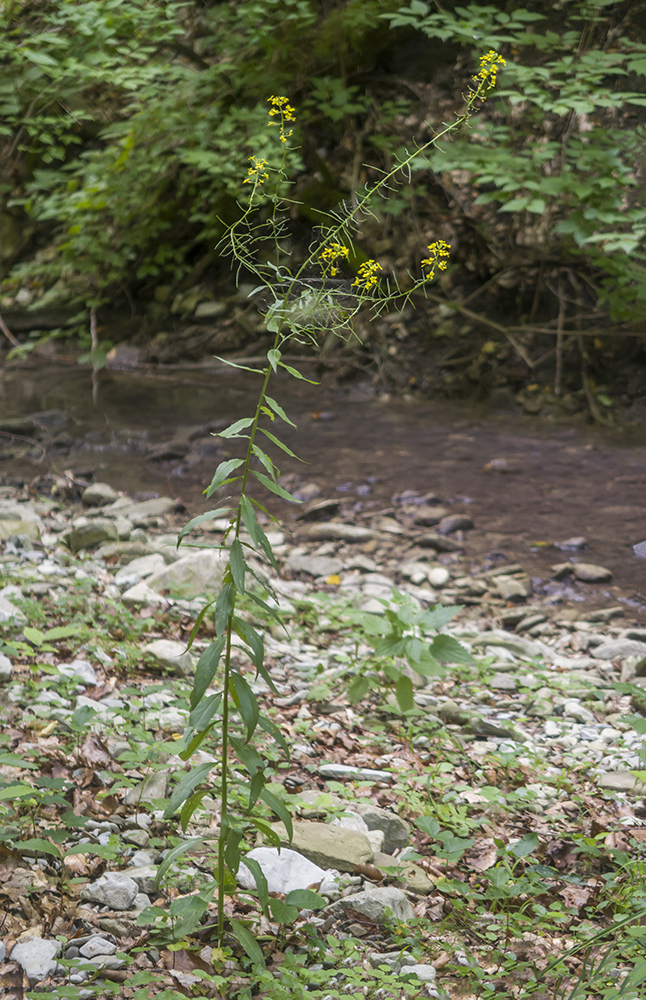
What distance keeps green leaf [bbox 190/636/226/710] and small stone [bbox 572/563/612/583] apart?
11.0ft

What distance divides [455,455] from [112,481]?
2606mm

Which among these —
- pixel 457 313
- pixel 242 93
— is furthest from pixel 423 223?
pixel 242 93

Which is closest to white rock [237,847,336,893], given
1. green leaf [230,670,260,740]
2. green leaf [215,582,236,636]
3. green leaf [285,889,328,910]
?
green leaf [285,889,328,910]

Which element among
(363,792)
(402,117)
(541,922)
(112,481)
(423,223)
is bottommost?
(112,481)

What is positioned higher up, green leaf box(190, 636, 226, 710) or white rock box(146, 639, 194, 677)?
green leaf box(190, 636, 226, 710)

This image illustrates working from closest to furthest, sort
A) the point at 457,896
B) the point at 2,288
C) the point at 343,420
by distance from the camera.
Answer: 1. the point at 457,896
2. the point at 343,420
3. the point at 2,288

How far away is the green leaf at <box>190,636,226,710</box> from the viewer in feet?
4.54

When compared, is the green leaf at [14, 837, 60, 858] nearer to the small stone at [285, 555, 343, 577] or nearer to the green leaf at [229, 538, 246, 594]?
the green leaf at [229, 538, 246, 594]

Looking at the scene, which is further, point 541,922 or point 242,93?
point 242,93

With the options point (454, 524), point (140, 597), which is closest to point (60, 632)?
point (140, 597)

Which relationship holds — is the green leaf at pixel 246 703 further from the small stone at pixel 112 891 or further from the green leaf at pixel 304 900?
the small stone at pixel 112 891

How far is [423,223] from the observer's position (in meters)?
8.05

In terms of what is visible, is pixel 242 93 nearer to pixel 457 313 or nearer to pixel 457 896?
pixel 457 313

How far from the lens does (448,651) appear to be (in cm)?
270
